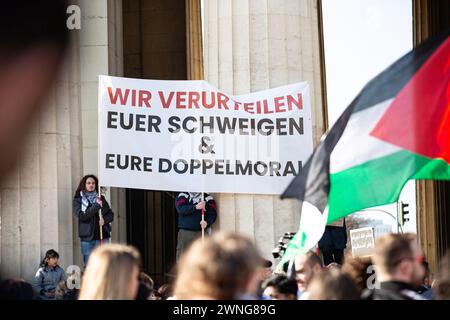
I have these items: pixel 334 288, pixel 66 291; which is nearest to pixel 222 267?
pixel 334 288

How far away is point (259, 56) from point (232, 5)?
3.22ft

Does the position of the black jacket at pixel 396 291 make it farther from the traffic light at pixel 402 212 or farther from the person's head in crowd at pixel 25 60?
the traffic light at pixel 402 212

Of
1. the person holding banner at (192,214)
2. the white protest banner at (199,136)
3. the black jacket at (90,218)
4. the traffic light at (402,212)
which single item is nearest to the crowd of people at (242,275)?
the white protest banner at (199,136)

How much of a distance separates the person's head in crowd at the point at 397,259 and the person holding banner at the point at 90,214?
11.8m

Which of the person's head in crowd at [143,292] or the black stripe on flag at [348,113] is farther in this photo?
the black stripe on flag at [348,113]

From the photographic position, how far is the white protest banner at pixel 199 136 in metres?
18.2

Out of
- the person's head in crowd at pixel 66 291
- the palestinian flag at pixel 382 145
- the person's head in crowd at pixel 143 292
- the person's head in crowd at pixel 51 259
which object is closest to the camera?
the person's head in crowd at pixel 143 292

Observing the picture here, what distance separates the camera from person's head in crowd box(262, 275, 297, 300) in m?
11.0

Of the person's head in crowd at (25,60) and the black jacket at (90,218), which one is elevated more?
the person's head in crowd at (25,60)

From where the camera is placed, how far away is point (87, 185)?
1994cm

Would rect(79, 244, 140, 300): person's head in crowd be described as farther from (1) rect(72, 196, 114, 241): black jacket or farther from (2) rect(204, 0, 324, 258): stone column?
(2) rect(204, 0, 324, 258): stone column

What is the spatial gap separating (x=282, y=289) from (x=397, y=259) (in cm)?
290

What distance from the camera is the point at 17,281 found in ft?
31.8
